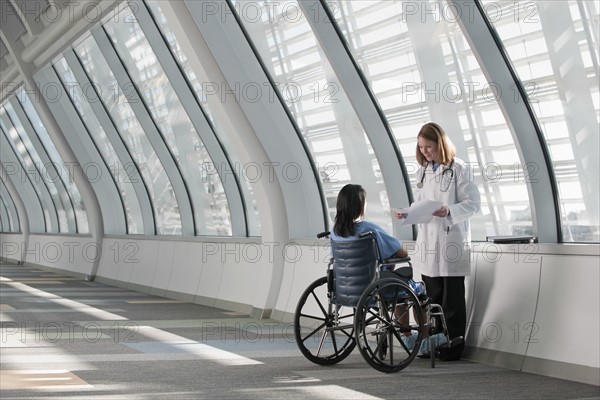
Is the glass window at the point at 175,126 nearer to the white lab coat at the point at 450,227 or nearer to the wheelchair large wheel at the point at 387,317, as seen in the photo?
the white lab coat at the point at 450,227

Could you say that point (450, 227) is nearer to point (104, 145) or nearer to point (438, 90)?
point (438, 90)

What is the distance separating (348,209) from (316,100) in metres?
3.35

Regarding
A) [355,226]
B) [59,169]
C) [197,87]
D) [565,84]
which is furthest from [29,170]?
[565,84]

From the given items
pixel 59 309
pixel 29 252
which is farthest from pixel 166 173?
pixel 29 252

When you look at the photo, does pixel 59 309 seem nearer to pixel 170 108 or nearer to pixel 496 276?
pixel 170 108

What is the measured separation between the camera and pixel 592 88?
6.38 m

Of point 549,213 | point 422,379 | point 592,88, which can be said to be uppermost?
point 592,88

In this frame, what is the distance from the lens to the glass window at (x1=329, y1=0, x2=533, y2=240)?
7.57 metres

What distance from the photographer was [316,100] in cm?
984

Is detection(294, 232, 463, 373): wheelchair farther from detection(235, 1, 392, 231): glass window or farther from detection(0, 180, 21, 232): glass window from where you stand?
detection(0, 180, 21, 232): glass window

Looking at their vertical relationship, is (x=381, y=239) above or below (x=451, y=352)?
above

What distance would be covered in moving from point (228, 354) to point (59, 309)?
4.49 m

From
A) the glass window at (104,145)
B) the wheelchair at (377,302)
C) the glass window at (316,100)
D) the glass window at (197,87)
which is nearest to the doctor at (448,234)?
the wheelchair at (377,302)

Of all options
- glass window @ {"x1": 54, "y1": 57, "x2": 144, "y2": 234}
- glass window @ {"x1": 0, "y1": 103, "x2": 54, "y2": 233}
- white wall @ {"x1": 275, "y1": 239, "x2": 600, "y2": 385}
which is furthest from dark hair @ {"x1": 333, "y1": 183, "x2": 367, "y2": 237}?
glass window @ {"x1": 0, "y1": 103, "x2": 54, "y2": 233}
